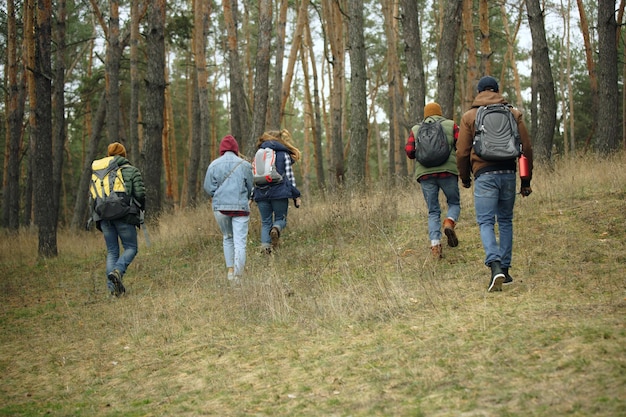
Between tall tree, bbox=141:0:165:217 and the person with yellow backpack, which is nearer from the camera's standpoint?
the person with yellow backpack

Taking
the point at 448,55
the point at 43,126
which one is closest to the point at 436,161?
the point at 448,55

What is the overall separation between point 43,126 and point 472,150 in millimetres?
9856

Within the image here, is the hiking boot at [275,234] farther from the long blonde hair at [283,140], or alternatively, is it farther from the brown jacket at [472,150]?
the brown jacket at [472,150]

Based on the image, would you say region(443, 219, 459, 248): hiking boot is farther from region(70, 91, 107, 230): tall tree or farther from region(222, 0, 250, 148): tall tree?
region(70, 91, 107, 230): tall tree

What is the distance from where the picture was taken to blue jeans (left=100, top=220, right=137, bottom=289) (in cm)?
895

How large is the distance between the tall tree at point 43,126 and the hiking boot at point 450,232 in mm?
8803

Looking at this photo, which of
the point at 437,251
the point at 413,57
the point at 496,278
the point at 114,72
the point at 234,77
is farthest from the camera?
the point at 234,77

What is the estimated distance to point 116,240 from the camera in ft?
29.6

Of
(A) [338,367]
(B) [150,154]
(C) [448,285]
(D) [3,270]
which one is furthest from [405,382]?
(B) [150,154]

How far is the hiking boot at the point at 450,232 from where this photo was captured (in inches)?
320

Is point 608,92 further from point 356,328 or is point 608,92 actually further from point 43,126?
point 43,126

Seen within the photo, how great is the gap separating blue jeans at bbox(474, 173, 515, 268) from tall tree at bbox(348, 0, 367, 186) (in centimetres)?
726

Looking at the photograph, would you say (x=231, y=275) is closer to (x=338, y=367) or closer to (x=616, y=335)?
(x=338, y=367)

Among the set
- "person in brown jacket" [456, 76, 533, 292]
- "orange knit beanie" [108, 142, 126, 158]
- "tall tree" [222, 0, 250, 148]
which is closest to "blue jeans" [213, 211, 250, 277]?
"orange knit beanie" [108, 142, 126, 158]
